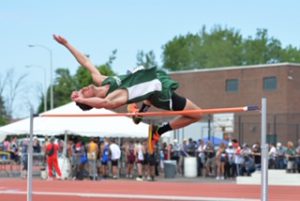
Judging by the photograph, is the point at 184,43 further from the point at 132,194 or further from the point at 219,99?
the point at 132,194

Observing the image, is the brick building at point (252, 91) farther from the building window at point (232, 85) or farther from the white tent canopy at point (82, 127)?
the white tent canopy at point (82, 127)

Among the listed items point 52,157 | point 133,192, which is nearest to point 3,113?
point 52,157

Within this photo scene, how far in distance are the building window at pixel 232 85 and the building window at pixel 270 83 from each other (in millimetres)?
2397

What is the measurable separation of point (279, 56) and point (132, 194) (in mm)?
67482

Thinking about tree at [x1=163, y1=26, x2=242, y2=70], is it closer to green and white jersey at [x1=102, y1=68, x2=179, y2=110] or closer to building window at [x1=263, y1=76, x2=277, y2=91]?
building window at [x1=263, y1=76, x2=277, y2=91]

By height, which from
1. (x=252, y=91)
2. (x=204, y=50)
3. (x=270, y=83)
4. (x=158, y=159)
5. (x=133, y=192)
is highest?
(x=204, y=50)

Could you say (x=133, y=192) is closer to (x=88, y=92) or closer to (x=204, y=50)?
(x=88, y=92)

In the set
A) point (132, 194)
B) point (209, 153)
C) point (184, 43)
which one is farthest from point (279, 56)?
point (132, 194)

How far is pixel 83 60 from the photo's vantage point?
1040cm

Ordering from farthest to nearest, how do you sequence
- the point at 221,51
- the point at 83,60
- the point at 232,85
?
the point at 221,51, the point at 232,85, the point at 83,60

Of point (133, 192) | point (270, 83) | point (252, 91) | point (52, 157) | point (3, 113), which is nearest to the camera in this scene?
point (133, 192)

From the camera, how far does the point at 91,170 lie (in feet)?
87.9

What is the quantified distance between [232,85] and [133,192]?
29716mm

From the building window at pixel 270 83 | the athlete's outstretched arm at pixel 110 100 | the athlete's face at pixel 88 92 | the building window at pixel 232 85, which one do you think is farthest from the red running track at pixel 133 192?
the building window at pixel 232 85
